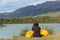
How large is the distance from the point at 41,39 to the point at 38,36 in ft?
3.53

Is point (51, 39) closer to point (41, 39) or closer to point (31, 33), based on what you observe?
point (41, 39)

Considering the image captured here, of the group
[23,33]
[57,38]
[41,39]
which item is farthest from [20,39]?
[23,33]

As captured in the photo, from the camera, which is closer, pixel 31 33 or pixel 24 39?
pixel 24 39

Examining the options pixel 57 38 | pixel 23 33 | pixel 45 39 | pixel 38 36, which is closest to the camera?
pixel 57 38

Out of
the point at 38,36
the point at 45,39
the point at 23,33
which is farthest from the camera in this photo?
the point at 23,33

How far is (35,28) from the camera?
12.3 meters

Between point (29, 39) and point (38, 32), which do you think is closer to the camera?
point (29, 39)

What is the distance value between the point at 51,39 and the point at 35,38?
1.01m

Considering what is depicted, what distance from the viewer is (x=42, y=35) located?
41.1 ft

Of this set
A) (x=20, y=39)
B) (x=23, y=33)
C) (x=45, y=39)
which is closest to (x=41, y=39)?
A: (x=45, y=39)

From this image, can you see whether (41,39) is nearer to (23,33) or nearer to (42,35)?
(42,35)

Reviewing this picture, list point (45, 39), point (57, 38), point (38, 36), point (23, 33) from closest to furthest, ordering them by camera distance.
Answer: point (57, 38)
point (45, 39)
point (38, 36)
point (23, 33)

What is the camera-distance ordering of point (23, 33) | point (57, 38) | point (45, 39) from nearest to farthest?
point (57, 38), point (45, 39), point (23, 33)

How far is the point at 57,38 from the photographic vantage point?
33.1 ft
